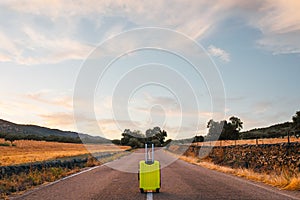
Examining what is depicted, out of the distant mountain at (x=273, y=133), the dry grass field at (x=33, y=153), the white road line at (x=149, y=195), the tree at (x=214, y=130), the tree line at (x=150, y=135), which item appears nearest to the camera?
the white road line at (x=149, y=195)

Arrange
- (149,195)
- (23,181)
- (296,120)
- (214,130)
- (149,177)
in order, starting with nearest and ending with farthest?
(149,195) → (149,177) → (23,181) → (296,120) → (214,130)

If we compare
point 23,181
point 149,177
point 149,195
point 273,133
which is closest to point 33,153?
point 23,181

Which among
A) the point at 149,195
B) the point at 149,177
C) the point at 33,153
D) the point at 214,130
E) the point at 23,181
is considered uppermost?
the point at 214,130

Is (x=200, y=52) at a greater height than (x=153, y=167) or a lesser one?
greater

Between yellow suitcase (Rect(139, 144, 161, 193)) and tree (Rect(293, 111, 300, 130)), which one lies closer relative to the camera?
yellow suitcase (Rect(139, 144, 161, 193))

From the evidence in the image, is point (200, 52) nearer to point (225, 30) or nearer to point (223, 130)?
point (225, 30)

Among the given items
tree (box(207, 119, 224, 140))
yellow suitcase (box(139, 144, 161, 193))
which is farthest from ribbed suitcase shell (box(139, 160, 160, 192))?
tree (box(207, 119, 224, 140))

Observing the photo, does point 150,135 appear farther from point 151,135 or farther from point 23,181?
point 23,181

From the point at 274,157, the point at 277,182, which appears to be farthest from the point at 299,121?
the point at 277,182

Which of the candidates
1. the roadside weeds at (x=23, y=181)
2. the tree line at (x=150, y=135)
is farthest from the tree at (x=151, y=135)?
the roadside weeds at (x=23, y=181)

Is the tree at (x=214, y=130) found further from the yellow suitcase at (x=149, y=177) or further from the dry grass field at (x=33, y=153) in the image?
the yellow suitcase at (x=149, y=177)

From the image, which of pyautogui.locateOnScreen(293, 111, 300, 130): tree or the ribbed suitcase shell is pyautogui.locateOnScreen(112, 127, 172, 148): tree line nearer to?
the ribbed suitcase shell

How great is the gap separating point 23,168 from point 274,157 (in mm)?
14233

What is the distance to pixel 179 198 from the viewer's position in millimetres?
10008
